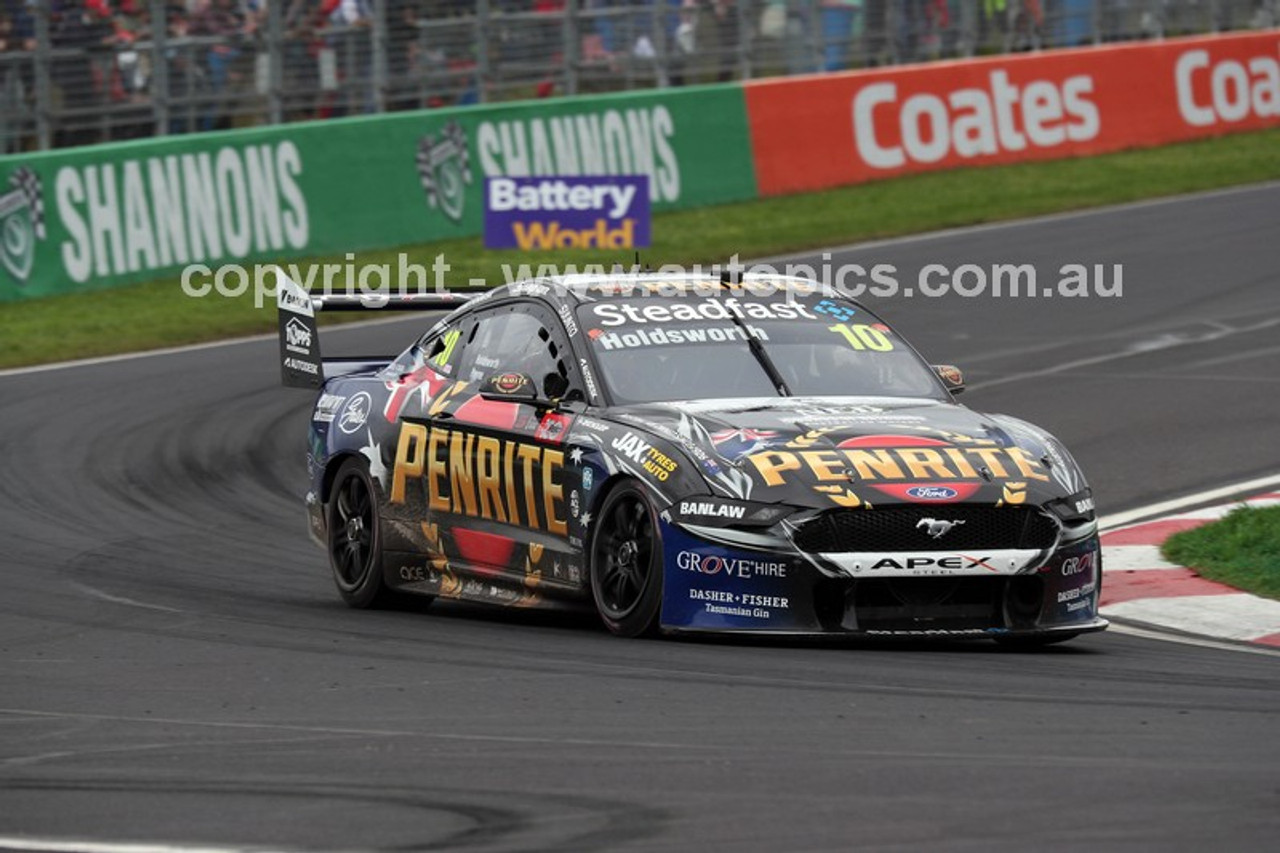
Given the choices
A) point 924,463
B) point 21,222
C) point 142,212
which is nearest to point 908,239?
point 142,212

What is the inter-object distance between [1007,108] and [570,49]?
20.0 ft

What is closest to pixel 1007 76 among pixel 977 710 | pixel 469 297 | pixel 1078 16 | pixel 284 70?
pixel 1078 16

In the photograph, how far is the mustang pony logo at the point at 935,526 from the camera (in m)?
8.44

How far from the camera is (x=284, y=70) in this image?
80.4ft

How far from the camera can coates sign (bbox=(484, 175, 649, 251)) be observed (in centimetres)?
2422

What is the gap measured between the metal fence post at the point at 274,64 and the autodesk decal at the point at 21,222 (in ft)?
11.0

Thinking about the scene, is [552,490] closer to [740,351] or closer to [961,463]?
[740,351]

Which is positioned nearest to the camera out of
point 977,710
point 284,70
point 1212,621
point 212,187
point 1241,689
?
point 977,710

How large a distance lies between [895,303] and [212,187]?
6582 mm

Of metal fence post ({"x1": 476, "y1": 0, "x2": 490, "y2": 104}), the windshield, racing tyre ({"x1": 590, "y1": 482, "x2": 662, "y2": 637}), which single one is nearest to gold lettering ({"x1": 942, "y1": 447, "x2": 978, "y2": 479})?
the windshield

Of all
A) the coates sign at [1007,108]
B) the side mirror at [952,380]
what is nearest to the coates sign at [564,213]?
the coates sign at [1007,108]

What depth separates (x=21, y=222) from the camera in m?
21.6

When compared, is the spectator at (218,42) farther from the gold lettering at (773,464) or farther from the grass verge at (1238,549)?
the gold lettering at (773,464)

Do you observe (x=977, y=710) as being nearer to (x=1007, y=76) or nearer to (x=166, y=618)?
(x=166, y=618)
